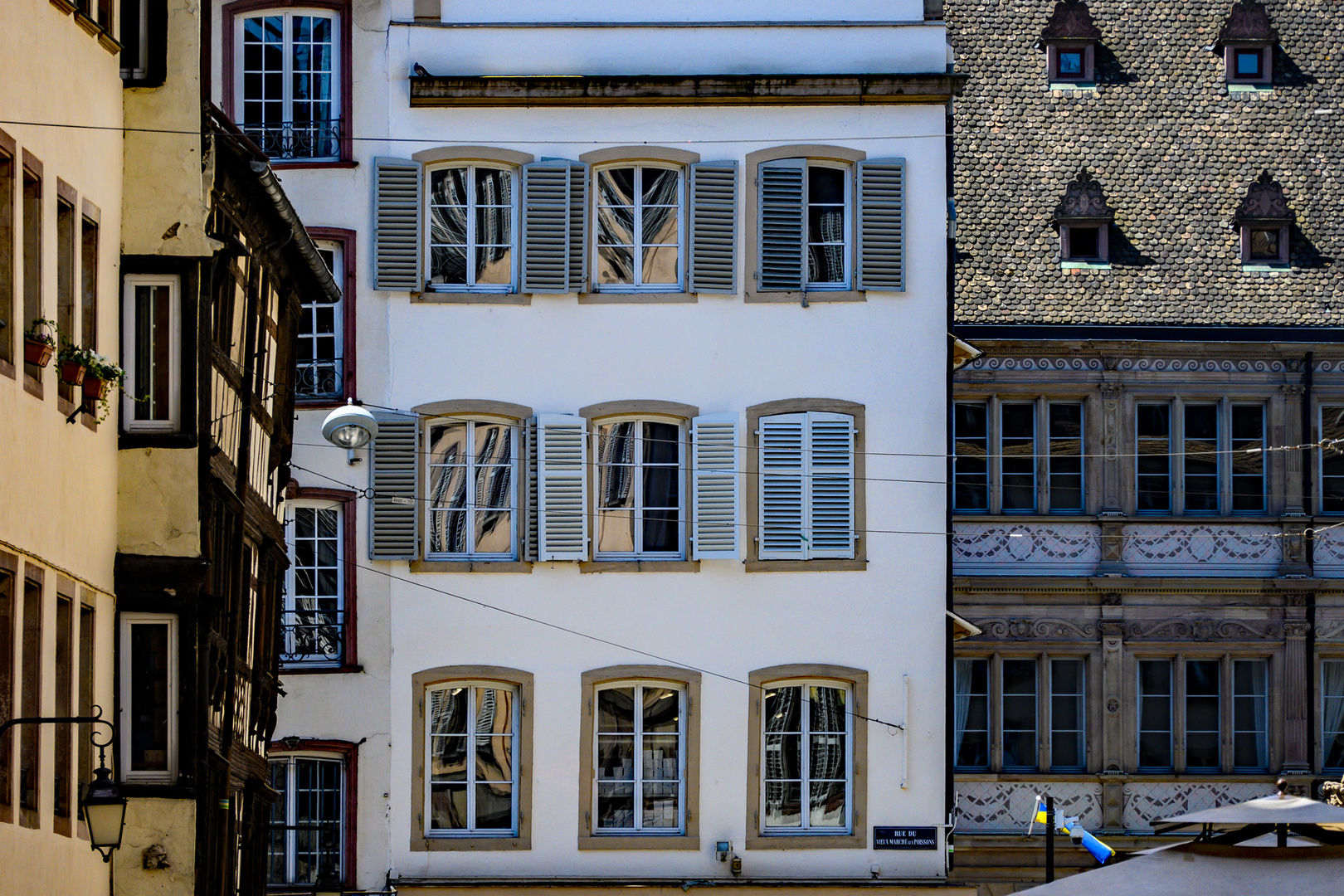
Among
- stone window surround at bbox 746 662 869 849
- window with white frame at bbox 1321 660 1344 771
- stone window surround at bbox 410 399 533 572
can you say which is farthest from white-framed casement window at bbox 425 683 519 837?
window with white frame at bbox 1321 660 1344 771

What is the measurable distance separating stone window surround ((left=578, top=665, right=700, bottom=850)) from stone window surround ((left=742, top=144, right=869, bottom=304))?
2.72 m

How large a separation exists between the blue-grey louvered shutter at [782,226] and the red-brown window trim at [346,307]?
166 inches

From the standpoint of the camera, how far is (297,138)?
25328 mm

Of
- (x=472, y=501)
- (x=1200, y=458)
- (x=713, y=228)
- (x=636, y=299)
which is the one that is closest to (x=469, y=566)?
(x=472, y=501)

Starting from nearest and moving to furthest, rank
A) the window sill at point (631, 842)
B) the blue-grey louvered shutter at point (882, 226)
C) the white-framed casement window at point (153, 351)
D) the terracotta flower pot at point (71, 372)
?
1. the terracotta flower pot at point (71, 372)
2. the white-framed casement window at point (153, 351)
3. the window sill at point (631, 842)
4. the blue-grey louvered shutter at point (882, 226)

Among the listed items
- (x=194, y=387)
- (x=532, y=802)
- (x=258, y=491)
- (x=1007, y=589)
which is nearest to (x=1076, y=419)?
(x=1007, y=589)

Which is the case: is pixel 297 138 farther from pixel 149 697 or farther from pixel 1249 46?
pixel 1249 46

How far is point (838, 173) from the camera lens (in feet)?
83.1

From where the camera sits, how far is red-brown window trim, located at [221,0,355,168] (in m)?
25.2

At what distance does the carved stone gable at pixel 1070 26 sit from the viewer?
108 feet

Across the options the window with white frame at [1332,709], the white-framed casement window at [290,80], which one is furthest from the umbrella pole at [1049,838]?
the white-framed casement window at [290,80]

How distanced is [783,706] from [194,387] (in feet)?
34.1

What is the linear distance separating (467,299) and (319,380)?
176 cm

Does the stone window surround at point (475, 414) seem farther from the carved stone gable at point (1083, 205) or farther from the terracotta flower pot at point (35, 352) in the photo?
the terracotta flower pot at point (35, 352)
